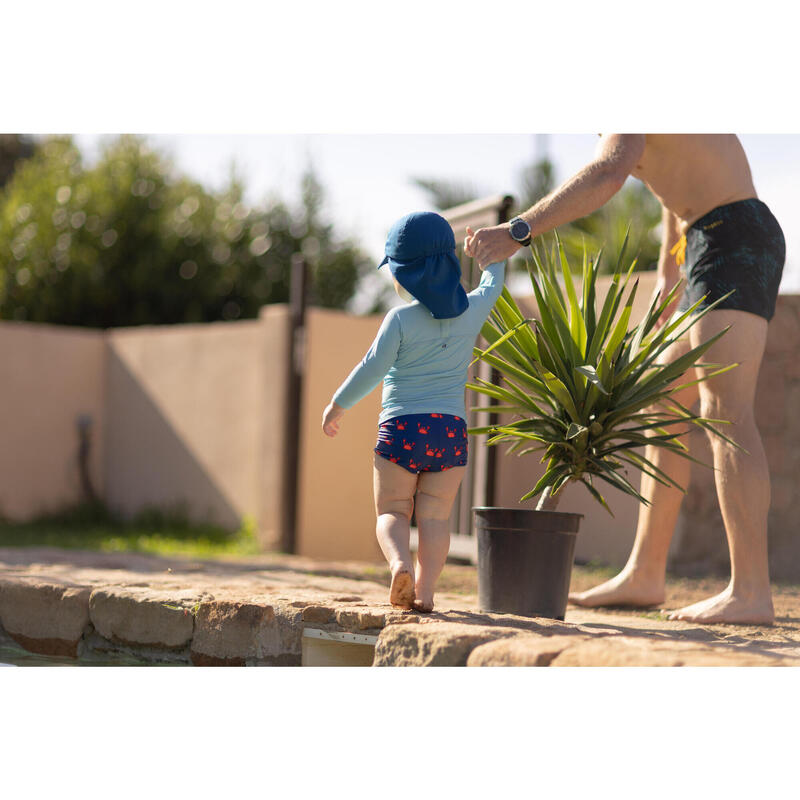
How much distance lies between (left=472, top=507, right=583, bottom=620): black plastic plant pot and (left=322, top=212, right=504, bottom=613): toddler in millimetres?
215

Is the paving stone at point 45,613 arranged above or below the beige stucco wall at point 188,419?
below

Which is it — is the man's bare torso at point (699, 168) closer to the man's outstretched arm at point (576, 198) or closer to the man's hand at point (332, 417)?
the man's outstretched arm at point (576, 198)

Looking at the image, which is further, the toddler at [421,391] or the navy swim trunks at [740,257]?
the navy swim trunks at [740,257]

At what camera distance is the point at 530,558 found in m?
3.13

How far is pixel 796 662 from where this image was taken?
2467mm

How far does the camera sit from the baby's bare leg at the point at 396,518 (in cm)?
289

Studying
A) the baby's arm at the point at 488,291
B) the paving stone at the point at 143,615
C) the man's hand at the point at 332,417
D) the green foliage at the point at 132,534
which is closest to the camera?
the man's hand at the point at 332,417

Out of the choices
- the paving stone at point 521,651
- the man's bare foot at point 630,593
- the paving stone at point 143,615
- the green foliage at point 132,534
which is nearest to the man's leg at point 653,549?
the man's bare foot at point 630,593

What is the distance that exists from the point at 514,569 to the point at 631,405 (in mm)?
635

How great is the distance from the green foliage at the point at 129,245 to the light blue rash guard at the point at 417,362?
35.1 feet

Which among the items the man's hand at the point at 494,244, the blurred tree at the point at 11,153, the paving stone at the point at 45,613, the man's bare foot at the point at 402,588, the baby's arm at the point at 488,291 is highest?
the blurred tree at the point at 11,153

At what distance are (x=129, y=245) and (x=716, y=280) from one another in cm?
1131

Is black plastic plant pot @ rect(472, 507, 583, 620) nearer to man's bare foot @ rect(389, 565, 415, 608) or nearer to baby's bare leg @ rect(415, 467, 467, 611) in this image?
baby's bare leg @ rect(415, 467, 467, 611)

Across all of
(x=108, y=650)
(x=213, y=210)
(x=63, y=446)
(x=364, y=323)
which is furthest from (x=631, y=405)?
(x=213, y=210)
